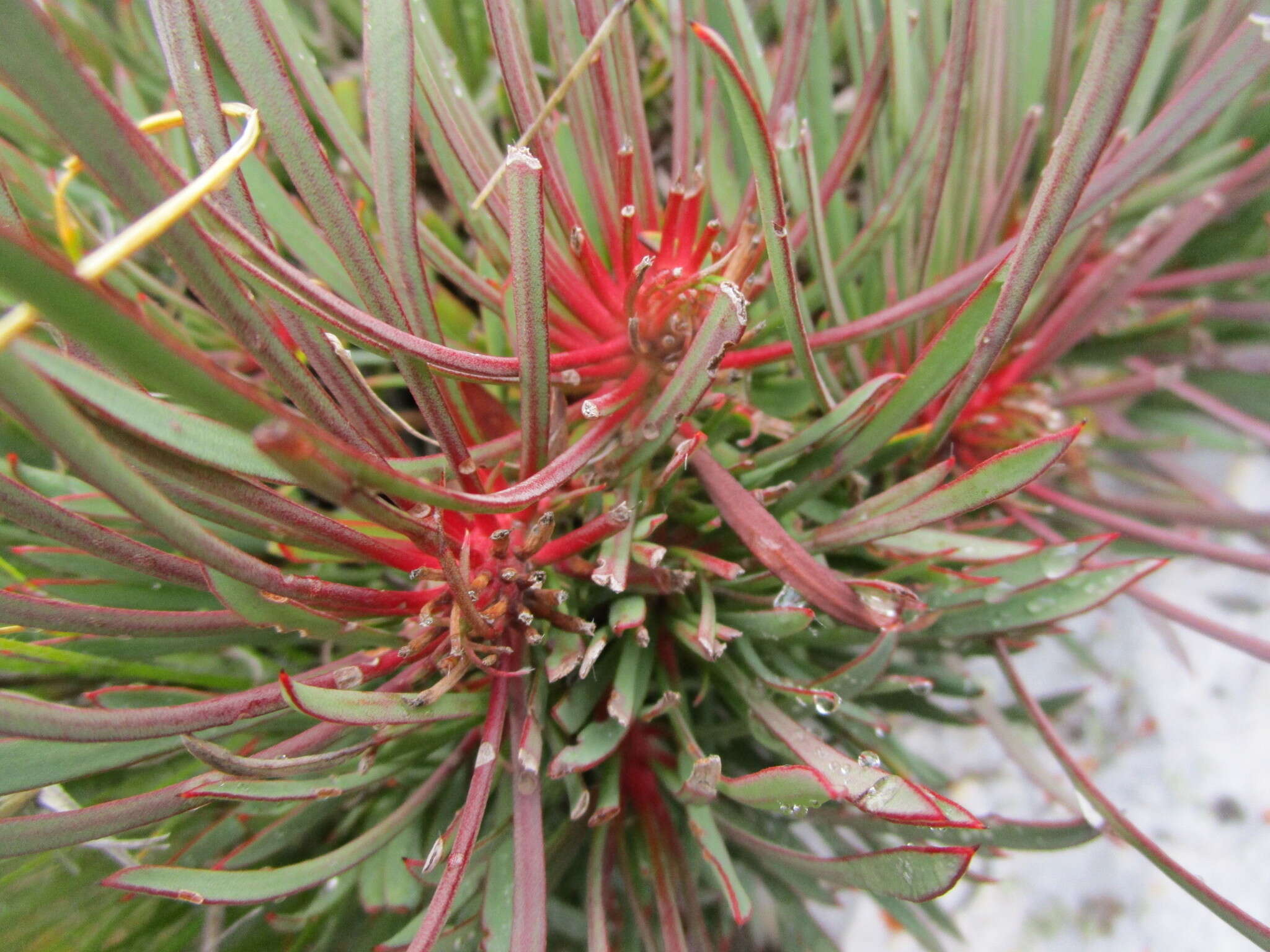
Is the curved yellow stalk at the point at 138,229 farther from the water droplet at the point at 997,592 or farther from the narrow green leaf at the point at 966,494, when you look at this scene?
the water droplet at the point at 997,592

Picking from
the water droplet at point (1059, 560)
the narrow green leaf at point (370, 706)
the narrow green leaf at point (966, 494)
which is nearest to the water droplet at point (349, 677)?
Result: the narrow green leaf at point (370, 706)

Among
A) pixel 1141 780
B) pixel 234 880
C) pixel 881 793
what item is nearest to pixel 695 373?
pixel 881 793

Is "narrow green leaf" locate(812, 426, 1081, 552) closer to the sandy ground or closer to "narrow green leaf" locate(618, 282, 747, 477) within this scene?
"narrow green leaf" locate(618, 282, 747, 477)

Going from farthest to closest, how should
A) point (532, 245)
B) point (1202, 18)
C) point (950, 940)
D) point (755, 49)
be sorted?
point (950, 940) → point (1202, 18) → point (755, 49) → point (532, 245)

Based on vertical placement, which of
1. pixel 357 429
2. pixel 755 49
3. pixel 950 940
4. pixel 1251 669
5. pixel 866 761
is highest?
pixel 755 49

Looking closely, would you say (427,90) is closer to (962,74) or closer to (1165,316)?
(962,74)

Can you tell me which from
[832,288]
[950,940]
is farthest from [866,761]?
[950,940]

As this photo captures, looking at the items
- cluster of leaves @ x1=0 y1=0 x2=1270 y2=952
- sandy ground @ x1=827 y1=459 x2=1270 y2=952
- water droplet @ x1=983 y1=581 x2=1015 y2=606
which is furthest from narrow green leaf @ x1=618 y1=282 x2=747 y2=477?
sandy ground @ x1=827 y1=459 x2=1270 y2=952
